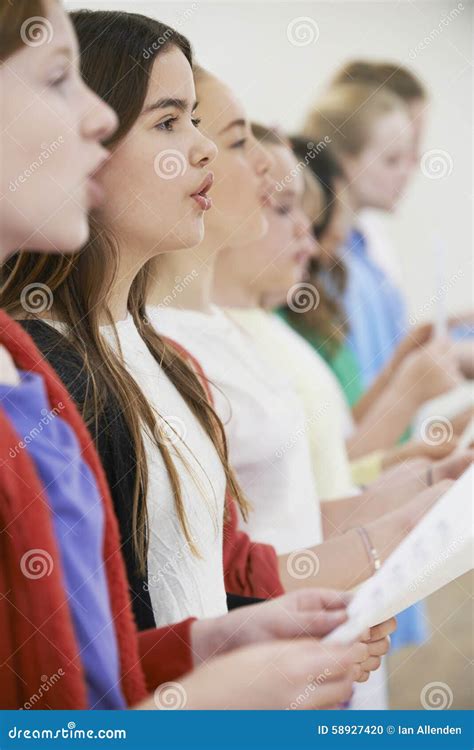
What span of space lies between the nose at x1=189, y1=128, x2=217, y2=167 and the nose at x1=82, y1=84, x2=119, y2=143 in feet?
0.28

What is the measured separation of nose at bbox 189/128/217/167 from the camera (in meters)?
0.97

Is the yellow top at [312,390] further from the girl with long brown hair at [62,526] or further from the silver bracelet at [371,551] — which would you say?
the girl with long brown hair at [62,526]

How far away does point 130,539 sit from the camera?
36.2 inches

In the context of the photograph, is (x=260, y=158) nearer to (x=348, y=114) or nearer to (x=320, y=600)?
(x=348, y=114)

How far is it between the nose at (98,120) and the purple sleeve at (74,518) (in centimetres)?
22

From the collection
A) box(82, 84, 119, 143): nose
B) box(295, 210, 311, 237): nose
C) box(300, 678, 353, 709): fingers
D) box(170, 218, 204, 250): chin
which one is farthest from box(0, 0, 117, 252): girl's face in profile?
box(300, 678, 353, 709): fingers

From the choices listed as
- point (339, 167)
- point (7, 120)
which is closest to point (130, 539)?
point (7, 120)

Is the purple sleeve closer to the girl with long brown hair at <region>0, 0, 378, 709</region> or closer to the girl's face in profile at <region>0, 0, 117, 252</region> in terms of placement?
the girl with long brown hair at <region>0, 0, 378, 709</region>

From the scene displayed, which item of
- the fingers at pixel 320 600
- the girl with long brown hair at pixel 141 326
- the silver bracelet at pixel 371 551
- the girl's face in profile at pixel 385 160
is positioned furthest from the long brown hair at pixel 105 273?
the girl's face in profile at pixel 385 160

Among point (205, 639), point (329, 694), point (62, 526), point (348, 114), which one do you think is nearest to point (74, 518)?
point (62, 526)

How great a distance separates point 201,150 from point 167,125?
4 centimetres

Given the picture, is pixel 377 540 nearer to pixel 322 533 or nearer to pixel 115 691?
pixel 322 533

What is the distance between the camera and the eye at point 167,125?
94 cm

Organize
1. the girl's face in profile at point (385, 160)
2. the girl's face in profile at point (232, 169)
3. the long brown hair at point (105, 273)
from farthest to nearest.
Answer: the girl's face in profile at point (385, 160), the girl's face in profile at point (232, 169), the long brown hair at point (105, 273)
